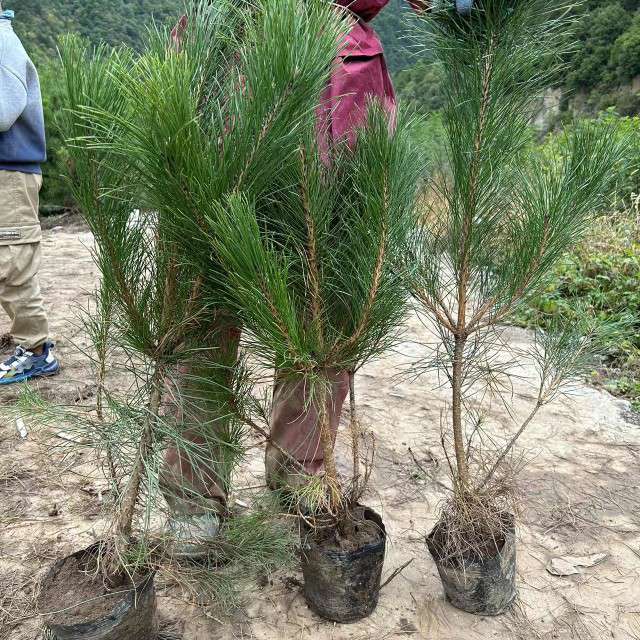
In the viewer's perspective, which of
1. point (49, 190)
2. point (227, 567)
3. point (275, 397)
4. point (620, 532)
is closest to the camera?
point (227, 567)

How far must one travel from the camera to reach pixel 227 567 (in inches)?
64.5

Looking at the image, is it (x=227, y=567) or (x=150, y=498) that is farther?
(x=227, y=567)

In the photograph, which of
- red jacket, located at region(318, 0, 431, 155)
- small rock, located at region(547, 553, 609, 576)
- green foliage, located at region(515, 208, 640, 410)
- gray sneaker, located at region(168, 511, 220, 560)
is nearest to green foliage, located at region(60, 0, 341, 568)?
gray sneaker, located at region(168, 511, 220, 560)

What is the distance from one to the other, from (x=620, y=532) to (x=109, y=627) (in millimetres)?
1789

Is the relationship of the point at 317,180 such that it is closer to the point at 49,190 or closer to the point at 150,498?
the point at 150,498

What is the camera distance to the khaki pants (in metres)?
3.04

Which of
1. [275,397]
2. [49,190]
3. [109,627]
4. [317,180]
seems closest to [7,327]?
[275,397]

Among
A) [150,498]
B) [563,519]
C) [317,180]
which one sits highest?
[317,180]

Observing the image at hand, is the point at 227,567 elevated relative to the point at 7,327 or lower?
elevated

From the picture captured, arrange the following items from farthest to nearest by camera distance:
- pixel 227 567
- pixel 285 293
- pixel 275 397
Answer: pixel 275 397 < pixel 227 567 < pixel 285 293

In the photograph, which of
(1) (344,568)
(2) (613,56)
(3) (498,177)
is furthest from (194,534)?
(2) (613,56)

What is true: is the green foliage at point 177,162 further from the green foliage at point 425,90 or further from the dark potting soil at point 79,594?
the green foliage at point 425,90

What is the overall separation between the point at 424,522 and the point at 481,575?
547mm

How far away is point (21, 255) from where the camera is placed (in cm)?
312
